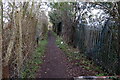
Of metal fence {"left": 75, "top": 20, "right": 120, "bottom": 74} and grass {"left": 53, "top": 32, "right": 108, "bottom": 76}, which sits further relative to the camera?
grass {"left": 53, "top": 32, "right": 108, "bottom": 76}

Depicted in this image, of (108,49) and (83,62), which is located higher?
(108,49)

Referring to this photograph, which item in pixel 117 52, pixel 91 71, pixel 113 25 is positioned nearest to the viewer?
pixel 117 52

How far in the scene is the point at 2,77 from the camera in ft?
10.0

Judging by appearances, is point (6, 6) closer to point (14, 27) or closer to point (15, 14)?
point (15, 14)

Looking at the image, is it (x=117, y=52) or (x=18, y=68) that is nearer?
(x=18, y=68)

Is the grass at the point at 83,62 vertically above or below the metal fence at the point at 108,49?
below

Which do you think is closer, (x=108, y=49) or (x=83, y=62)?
(x=108, y=49)

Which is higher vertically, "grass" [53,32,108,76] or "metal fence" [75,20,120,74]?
"metal fence" [75,20,120,74]

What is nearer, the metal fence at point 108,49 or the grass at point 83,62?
the metal fence at point 108,49

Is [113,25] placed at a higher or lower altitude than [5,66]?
higher

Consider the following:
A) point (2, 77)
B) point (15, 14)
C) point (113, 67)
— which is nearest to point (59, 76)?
point (113, 67)

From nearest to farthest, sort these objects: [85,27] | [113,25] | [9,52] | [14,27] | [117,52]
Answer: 1. [9,52]
2. [14,27]
3. [117,52]
4. [113,25]
5. [85,27]

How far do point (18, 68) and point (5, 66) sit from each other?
2.06 feet

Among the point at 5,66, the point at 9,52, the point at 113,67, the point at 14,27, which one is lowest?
the point at 113,67
